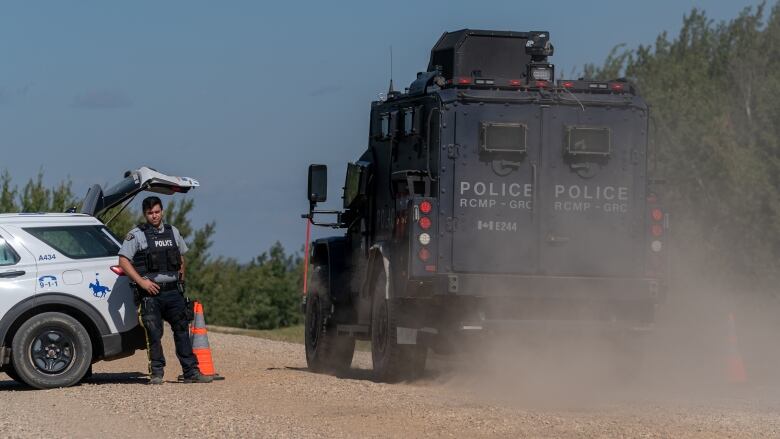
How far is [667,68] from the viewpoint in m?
61.5

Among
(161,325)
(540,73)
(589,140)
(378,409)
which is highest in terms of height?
(540,73)

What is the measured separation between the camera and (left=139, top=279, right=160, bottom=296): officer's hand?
15.3 meters

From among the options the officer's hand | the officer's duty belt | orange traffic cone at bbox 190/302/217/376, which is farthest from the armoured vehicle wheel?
the officer's hand

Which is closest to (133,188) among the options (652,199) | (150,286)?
(150,286)

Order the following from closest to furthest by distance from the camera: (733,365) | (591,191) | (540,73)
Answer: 1. (591,191)
2. (540,73)
3. (733,365)

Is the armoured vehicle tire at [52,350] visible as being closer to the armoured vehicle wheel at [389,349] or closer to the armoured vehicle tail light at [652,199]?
the armoured vehicle wheel at [389,349]

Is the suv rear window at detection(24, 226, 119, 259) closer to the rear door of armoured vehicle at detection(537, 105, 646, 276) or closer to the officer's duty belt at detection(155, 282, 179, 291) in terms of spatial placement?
the officer's duty belt at detection(155, 282, 179, 291)

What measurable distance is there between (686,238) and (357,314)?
3339 cm

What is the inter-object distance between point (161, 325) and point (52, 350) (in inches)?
44.6

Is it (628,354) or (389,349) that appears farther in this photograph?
(389,349)

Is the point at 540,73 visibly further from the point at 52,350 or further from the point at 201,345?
the point at 52,350

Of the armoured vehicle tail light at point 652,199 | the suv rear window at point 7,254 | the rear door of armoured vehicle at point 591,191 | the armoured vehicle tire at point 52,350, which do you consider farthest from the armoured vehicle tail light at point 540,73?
the suv rear window at point 7,254

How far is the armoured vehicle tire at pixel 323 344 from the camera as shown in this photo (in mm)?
19109

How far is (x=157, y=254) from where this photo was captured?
1548cm
